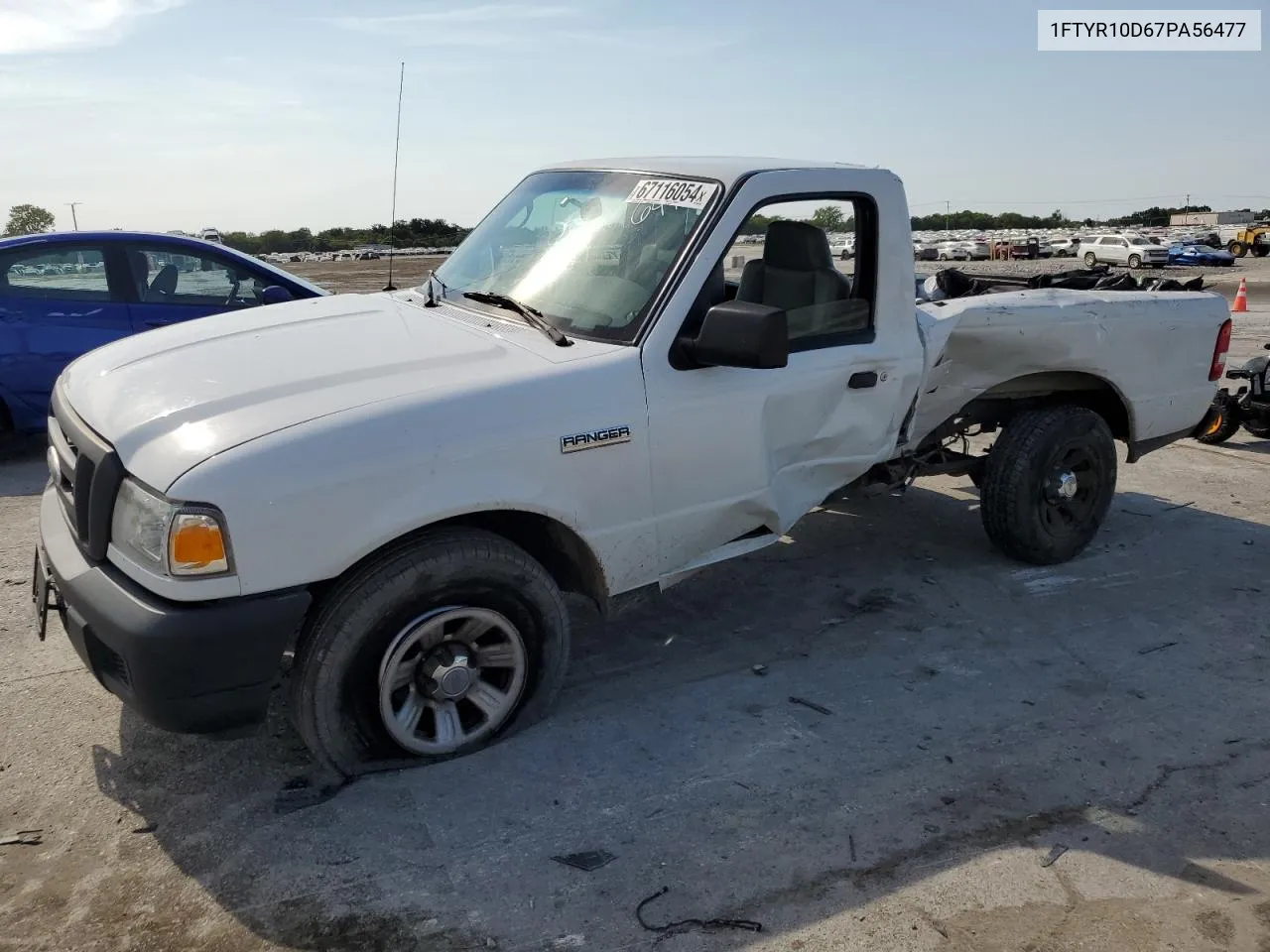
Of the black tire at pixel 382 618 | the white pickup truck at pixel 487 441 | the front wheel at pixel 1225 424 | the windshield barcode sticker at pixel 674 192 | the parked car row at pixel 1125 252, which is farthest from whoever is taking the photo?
the parked car row at pixel 1125 252

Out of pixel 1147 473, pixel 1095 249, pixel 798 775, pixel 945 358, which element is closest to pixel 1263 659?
pixel 945 358

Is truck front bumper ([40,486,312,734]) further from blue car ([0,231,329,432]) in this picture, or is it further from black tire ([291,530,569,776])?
blue car ([0,231,329,432])

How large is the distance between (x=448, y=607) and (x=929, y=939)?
1.68 metres

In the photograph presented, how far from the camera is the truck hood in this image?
2.99 metres

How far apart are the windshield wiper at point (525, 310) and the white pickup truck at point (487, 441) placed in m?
0.02

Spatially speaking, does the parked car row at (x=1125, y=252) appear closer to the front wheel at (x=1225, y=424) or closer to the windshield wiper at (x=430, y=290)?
the front wheel at (x=1225, y=424)

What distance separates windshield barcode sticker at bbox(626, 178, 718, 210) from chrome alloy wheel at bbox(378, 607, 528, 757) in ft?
5.58

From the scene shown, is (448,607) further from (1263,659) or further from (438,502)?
(1263,659)

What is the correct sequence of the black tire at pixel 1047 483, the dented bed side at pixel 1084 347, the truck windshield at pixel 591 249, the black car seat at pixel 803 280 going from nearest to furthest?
1. the truck windshield at pixel 591 249
2. the black car seat at pixel 803 280
3. the dented bed side at pixel 1084 347
4. the black tire at pixel 1047 483

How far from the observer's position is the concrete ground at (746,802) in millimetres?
2750

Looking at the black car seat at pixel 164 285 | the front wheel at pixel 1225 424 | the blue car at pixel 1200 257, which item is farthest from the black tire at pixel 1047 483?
the blue car at pixel 1200 257

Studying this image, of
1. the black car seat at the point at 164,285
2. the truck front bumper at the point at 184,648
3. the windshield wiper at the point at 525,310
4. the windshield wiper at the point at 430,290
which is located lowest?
the truck front bumper at the point at 184,648

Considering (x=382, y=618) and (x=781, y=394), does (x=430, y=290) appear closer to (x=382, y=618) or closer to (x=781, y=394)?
(x=781, y=394)

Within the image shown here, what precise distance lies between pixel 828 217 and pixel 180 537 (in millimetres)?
2845
